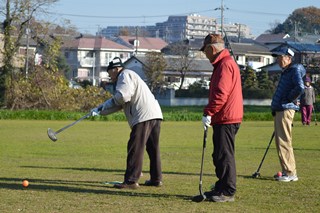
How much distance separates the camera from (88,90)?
48.7m

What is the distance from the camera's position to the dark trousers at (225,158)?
1005 cm

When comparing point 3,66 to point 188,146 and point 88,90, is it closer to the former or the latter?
point 88,90

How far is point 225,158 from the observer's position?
10055mm

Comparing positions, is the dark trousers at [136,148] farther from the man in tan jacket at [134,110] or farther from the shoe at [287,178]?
the shoe at [287,178]

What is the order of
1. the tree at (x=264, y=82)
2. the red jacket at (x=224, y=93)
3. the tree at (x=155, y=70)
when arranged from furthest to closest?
the tree at (x=155, y=70)
the tree at (x=264, y=82)
the red jacket at (x=224, y=93)

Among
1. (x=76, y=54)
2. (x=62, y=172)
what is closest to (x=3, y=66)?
(x=62, y=172)

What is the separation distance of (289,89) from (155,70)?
7306cm

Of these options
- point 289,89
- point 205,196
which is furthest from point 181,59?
point 205,196

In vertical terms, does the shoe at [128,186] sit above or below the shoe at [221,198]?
below

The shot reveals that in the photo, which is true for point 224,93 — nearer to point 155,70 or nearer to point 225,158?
point 225,158

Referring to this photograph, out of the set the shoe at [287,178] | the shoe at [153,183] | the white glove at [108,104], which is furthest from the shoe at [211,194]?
the shoe at [287,178]

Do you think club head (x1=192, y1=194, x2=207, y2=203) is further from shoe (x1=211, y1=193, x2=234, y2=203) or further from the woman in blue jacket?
the woman in blue jacket

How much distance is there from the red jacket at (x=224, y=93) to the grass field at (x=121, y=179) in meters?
1.16

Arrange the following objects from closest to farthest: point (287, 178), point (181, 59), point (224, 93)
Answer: point (224, 93)
point (287, 178)
point (181, 59)
